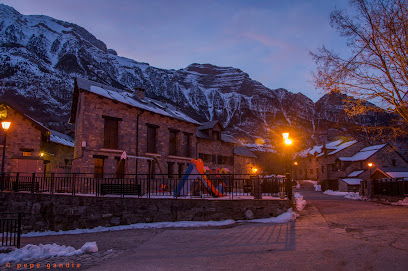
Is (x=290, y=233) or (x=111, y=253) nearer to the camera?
(x=111, y=253)

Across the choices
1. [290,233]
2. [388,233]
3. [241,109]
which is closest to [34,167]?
[290,233]

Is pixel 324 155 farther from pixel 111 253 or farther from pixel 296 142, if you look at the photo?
pixel 296 142

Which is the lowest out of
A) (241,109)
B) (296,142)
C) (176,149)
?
(176,149)

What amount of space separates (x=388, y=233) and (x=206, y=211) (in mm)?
6389

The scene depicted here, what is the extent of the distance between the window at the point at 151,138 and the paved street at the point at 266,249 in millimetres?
15796

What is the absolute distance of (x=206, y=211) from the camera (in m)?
12.0

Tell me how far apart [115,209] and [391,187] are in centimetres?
1858

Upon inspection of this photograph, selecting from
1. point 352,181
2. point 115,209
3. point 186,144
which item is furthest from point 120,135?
point 352,181

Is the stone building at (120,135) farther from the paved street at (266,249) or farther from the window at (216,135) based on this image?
the paved street at (266,249)

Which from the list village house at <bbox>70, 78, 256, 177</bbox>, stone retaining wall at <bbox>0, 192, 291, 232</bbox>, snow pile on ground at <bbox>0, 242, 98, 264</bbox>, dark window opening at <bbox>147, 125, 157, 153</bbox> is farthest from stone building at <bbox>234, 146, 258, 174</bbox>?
snow pile on ground at <bbox>0, 242, 98, 264</bbox>

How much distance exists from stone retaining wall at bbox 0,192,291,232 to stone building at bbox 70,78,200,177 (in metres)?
4.48

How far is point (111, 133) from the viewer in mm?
22188

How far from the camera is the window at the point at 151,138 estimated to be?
82.2ft

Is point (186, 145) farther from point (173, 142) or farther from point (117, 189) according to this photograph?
point (117, 189)
